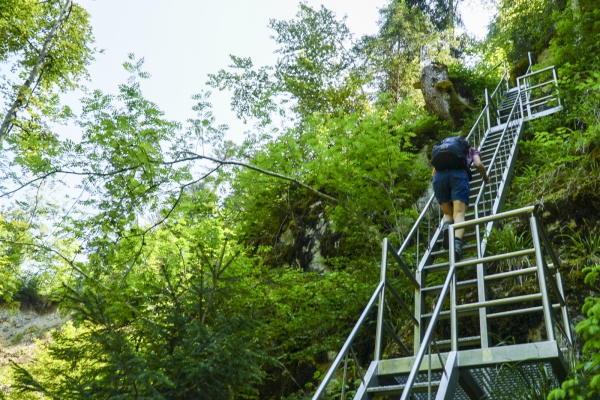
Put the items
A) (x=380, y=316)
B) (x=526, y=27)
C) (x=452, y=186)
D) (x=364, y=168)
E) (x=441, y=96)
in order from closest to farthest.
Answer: (x=380, y=316), (x=452, y=186), (x=364, y=168), (x=441, y=96), (x=526, y=27)

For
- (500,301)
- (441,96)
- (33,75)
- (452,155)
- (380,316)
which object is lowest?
(380,316)

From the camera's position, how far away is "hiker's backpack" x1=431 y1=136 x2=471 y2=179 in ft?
17.0

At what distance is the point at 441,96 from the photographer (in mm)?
11711

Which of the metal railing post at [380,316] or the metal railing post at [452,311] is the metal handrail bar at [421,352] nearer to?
the metal railing post at [452,311]

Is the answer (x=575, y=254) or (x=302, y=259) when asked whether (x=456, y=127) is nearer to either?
(x=302, y=259)

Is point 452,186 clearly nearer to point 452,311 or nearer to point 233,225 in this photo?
point 452,311

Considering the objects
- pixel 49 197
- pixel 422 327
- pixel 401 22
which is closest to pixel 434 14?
pixel 401 22

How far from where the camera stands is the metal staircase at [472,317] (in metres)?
3.01

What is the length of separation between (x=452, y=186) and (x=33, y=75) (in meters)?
11.4

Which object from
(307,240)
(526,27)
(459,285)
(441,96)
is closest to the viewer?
(459,285)

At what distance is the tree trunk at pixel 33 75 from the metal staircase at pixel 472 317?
9799 millimetres

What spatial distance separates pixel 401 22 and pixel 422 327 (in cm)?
1666

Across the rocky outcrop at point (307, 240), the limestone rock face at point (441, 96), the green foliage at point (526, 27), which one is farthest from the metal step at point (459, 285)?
the green foliage at point (526, 27)

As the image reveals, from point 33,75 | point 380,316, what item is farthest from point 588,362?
point 33,75
